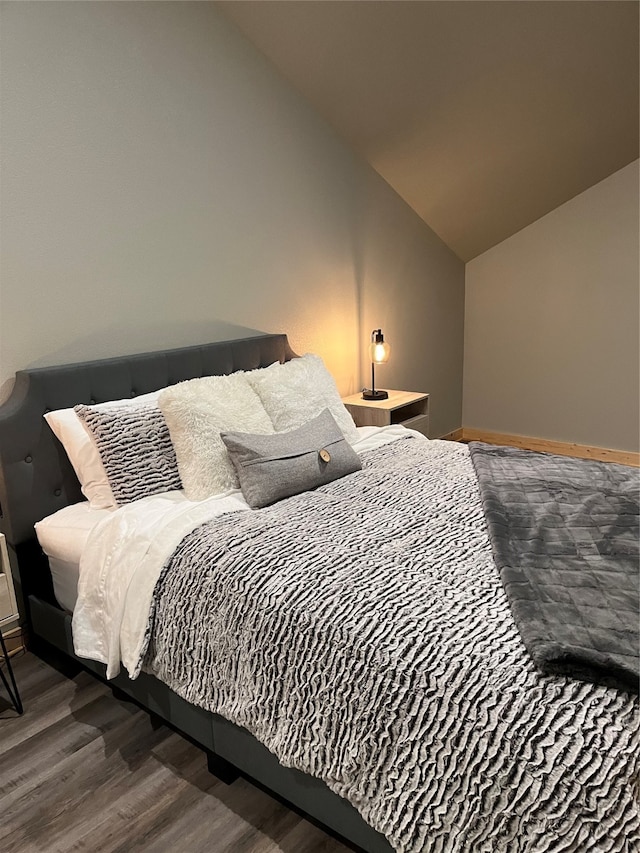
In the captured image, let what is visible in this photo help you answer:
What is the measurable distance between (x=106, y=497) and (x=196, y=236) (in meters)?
1.24

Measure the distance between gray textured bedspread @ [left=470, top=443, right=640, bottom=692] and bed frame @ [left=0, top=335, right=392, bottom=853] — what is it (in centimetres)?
75

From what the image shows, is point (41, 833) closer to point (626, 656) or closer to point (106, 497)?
point (106, 497)

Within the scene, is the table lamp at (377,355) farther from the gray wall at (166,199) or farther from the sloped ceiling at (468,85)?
the sloped ceiling at (468,85)

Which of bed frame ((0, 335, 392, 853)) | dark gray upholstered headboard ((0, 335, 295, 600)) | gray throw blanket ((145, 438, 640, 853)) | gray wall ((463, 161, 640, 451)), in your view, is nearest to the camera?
gray throw blanket ((145, 438, 640, 853))

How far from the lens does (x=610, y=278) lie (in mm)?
4242

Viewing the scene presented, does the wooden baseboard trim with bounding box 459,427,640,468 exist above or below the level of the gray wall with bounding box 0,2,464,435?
below

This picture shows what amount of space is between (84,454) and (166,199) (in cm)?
114

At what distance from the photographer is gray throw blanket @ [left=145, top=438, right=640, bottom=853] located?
1.17 meters

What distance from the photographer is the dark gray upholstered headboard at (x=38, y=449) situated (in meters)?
2.36

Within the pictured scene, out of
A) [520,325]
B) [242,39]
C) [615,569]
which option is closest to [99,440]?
[615,569]

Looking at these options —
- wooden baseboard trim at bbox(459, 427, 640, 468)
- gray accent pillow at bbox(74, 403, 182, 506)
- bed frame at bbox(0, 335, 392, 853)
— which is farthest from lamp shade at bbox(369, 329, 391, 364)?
gray accent pillow at bbox(74, 403, 182, 506)

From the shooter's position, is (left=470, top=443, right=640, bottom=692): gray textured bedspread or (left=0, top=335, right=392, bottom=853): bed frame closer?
(left=470, top=443, right=640, bottom=692): gray textured bedspread

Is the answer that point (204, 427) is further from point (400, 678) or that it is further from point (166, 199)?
point (400, 678)

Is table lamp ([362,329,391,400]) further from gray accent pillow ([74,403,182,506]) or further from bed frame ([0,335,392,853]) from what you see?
gray accent pillow ([74,403,182,506])
